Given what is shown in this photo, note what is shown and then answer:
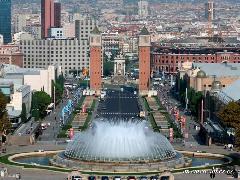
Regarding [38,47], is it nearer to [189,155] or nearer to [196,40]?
[196,40]

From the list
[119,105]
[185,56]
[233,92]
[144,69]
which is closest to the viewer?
[233,92]

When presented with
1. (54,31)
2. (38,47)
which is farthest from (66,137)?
(54,31)

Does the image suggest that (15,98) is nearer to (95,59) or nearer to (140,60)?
(95,59)

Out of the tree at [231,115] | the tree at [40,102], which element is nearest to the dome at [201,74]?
the tree at [40,102]

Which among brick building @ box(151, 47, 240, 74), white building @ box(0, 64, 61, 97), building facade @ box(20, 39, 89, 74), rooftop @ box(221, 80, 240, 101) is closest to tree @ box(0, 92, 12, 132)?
rooftop @ box(221, 80, 240, 101)

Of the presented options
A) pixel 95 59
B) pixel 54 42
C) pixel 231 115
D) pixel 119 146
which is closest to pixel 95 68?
pixel 95 59

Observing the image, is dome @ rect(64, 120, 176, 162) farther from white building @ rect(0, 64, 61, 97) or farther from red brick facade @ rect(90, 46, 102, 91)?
red brick facade @ rect(90, 46, 102, 91)
